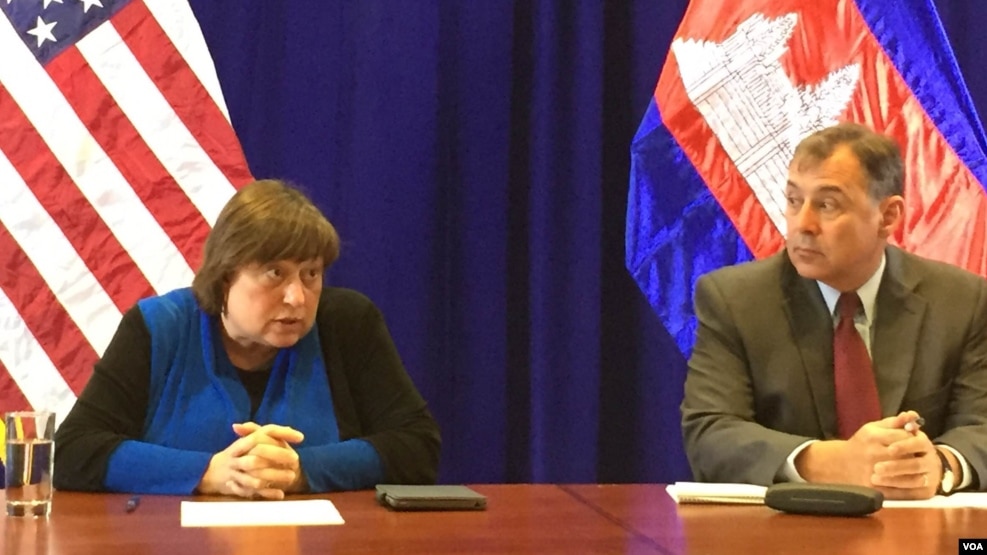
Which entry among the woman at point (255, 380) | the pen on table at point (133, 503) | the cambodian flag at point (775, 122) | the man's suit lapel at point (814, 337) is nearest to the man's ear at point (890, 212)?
the man's suit lapel at point (814, 337)

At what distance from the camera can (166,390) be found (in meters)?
2.09

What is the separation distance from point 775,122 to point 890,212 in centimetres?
70

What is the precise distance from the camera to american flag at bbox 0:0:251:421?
283 cm

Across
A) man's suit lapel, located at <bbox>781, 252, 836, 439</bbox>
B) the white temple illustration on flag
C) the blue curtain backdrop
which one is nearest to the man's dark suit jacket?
man's suit lapel, located at <bbox>781, 252, 836, 439</bbox>

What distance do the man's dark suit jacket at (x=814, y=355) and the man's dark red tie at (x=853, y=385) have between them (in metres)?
0.02

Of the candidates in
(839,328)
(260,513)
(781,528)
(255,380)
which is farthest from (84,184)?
(781,528)

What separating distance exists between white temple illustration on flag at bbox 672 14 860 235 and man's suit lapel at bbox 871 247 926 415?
0.67m

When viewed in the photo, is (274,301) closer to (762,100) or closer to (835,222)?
(835,222)

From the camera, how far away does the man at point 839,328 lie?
2.14m

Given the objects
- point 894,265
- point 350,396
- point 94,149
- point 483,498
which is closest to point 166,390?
point 350,396

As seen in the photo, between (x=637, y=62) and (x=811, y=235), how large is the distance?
114 cm

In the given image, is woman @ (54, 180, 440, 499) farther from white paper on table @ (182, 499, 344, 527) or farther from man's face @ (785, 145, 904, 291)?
man's face @ (785, 145, 904, 291)

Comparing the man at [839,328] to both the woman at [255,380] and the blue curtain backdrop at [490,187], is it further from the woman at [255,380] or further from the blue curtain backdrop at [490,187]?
the blue curtain backdrop at [490,187]

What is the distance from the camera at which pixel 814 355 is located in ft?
7.10
